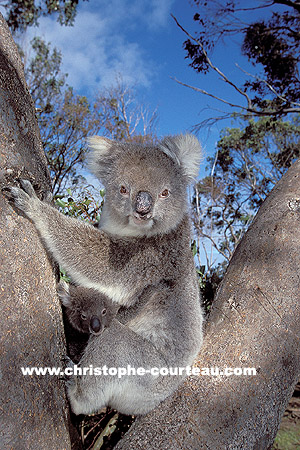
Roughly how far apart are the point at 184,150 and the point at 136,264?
0.89 meters

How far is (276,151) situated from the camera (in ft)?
52.1

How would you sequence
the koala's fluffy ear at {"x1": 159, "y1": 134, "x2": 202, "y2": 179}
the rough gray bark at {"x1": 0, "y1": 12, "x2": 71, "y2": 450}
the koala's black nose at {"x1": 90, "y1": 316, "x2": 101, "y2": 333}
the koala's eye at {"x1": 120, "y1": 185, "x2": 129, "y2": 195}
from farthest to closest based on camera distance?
1. the koala's fluffy ear at {"x1": 159, "y1": 134, "x2": 202, "y2": 179}
2. the koala's eye at {"x1": 120, "y1": 185, "x2": 129, "y2": 195}
3. the koala's black nose at {"x1": 90, "y1": 316, "x2": 101, "y2": 333}
4. the rough gray bark at {"x1": 0, "y1": 12, "x2": 71, "y2": 450}

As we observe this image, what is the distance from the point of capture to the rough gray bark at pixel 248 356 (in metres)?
1.90

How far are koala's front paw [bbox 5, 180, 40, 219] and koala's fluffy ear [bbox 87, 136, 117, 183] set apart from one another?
85 cm

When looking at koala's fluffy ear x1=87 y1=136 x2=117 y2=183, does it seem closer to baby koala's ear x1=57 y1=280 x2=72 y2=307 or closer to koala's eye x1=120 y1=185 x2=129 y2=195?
koala's eye x1=120 y1=185 x2=129 y2=195

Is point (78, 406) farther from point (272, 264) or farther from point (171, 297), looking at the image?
point (272, 264)

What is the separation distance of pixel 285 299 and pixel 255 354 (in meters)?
0.45

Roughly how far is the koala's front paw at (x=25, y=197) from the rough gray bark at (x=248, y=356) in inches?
49.7

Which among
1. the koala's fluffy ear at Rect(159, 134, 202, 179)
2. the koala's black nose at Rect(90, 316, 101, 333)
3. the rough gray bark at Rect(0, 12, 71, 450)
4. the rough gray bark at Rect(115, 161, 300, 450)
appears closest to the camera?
the rough gray bark at Rect(0, 12, 71, 450)

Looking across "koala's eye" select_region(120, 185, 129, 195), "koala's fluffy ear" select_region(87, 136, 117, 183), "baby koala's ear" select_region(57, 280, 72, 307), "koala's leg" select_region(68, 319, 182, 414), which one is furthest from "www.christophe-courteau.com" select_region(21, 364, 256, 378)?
"koala's fluffy ear" select_region(87, 136, 117, 183)

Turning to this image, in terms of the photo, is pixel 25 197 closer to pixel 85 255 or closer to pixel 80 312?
pixel 85 255

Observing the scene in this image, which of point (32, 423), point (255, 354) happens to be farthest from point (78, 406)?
point (255, 354)

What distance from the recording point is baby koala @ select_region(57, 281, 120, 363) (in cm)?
245

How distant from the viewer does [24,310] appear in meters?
1.53
